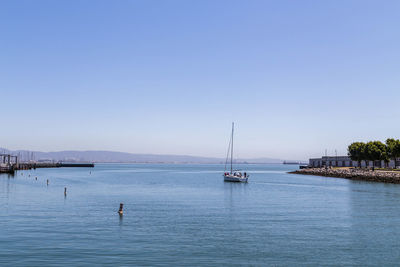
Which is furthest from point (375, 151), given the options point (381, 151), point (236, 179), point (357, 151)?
point (236, 179)

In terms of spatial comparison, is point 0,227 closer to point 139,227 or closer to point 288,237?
point 139,227

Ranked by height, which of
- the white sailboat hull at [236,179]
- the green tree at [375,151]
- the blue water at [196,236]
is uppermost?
the green tree at [375,151]

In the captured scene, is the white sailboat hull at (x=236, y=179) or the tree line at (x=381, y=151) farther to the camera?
the tree line at (x=381, y=151)

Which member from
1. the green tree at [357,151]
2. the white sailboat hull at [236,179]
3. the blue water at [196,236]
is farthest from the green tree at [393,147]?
the blue water at [196,236]

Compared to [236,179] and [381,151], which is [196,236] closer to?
[236,179]

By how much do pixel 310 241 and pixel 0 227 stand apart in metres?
31.0

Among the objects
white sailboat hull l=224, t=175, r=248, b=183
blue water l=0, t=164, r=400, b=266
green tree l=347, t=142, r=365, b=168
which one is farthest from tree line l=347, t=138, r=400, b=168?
blue water l=0, t=164, r=400, b=266

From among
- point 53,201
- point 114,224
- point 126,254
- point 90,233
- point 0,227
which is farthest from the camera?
point 53,201

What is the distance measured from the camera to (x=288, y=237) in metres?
34.6

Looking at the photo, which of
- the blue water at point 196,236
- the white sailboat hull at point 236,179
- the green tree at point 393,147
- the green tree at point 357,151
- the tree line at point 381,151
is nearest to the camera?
the blue water at point 196,236

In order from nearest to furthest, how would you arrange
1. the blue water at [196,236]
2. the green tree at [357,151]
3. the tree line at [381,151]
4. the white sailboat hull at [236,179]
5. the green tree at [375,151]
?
the blue water at [196,236]
the white sailboat hull at [236,179]
the tree line at [381,151]
the green tree at [375,151]
the green tree at [357,151]

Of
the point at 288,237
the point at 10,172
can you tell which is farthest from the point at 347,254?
the point at 10,172

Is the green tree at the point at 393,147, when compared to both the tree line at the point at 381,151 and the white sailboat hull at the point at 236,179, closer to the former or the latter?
the tree line at the point at 381,151

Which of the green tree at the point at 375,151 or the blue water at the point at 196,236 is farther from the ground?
the green tree at the point at 375,151
